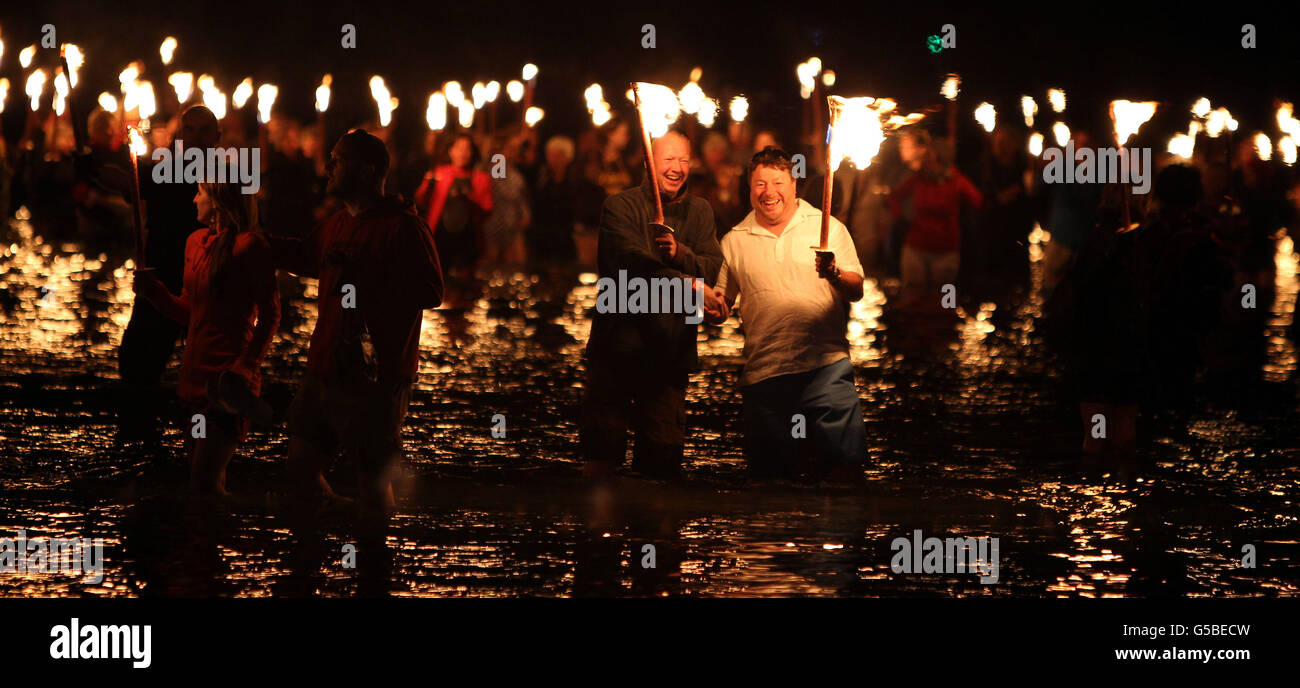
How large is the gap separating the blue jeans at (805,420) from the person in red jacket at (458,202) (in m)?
13.3

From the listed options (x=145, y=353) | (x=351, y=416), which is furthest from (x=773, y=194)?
(x=145, y=353)

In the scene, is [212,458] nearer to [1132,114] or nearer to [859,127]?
[859,127]

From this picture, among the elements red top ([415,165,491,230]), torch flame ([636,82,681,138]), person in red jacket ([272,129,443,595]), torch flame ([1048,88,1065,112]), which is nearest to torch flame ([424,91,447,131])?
red top ([415,165,491,230])

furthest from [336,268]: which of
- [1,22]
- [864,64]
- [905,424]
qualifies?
[1,22]

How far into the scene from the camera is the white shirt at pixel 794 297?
31.4ft

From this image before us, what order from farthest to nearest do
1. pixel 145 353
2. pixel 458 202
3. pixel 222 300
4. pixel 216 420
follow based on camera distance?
pixel 458 202, pixel 145 353, pixel 216 420, pixel 222 300

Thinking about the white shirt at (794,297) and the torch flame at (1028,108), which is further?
Result: the torch flame at (1028,108)

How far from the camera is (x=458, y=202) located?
2342 centimetres

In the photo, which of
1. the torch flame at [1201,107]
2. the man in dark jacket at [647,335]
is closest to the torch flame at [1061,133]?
the torch flame at [1201,107]

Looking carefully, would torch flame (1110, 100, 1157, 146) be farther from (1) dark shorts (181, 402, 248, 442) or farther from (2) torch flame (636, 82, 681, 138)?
(1) dark shorts (181, 402, 248, 442)

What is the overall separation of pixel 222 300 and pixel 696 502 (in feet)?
7.76

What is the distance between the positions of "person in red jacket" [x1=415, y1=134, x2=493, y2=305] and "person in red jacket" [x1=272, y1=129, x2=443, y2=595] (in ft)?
47.2

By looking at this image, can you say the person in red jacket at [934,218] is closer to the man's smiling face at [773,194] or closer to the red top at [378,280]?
the man's smiling face at [773,194]
